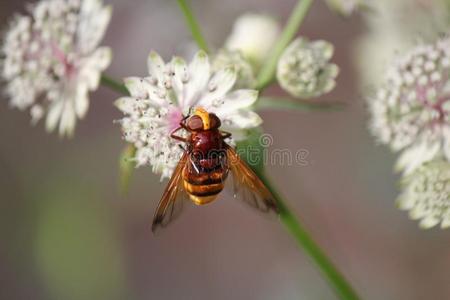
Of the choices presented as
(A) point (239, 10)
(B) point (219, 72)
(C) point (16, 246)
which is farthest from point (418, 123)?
(C) point (16, 246)

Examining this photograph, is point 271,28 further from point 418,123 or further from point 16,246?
point 16,246

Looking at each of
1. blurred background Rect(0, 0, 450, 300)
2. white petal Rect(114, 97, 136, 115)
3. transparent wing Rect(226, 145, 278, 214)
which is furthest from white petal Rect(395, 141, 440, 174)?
blurred background Rect(0, 0, 450, 300)

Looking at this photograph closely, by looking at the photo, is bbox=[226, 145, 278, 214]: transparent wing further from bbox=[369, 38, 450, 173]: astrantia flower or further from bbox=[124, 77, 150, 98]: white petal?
Answer: bbox=[369, 38, 450, 173]: astrantia flower

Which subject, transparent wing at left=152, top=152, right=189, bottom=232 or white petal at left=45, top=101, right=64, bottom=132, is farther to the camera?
white petal at left=45, top=101, right=64, bottom=132

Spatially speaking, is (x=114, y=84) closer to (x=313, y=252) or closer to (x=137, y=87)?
(x=137, y=87)

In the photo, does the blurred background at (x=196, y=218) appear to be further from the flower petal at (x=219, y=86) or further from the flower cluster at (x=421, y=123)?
the flower petal at (x=219, y=86)
